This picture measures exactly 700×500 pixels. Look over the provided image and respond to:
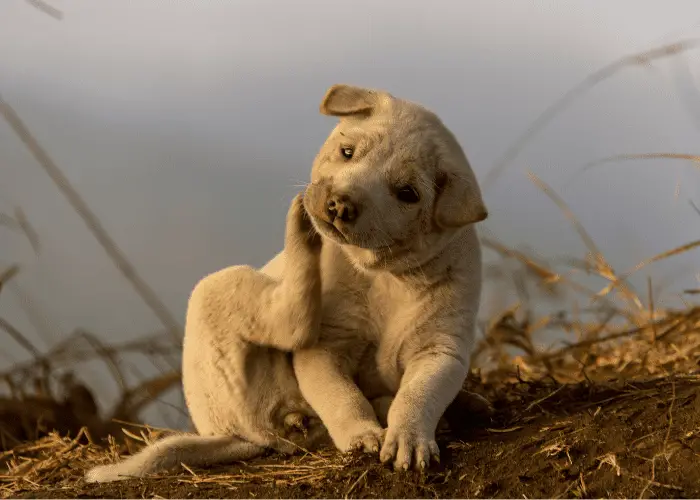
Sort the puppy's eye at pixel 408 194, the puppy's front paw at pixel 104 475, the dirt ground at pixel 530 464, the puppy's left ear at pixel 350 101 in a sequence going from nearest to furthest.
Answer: the dirt ground at pixel 530 464 < the puppy's eye at pixel 408 194 < the puppy's left ear at pixel 350 101 < the puppy's front paw at pixel 104 475

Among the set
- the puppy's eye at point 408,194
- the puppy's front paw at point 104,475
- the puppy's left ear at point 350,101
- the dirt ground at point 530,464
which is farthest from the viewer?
the puppy's front paw at point 104,475

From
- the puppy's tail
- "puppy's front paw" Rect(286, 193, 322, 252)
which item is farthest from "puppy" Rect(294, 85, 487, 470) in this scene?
the puppy's tail

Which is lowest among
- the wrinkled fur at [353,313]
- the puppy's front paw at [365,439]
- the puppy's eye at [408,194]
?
the puppy's front paw at [365,439]

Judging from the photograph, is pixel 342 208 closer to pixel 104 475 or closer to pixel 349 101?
pixel 349 101

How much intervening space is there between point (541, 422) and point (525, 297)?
104 inches

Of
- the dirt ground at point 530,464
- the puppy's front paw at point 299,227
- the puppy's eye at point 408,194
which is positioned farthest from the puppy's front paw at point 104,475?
the puppy's eye at point 408,194

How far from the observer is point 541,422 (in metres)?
4.14

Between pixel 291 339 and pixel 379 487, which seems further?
pixel 291 339

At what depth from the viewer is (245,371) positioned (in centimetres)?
431

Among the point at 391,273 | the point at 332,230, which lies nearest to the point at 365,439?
the point at 391,273

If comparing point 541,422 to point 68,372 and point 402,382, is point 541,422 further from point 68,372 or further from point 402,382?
point 68,372

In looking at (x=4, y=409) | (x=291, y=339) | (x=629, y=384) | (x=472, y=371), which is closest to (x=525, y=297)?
(x=472, y=371)

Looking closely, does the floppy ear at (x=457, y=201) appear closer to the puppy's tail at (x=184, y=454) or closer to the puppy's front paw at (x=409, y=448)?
the puppy's front paw at (x=409, y=448)

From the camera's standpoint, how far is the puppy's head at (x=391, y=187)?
363cm
